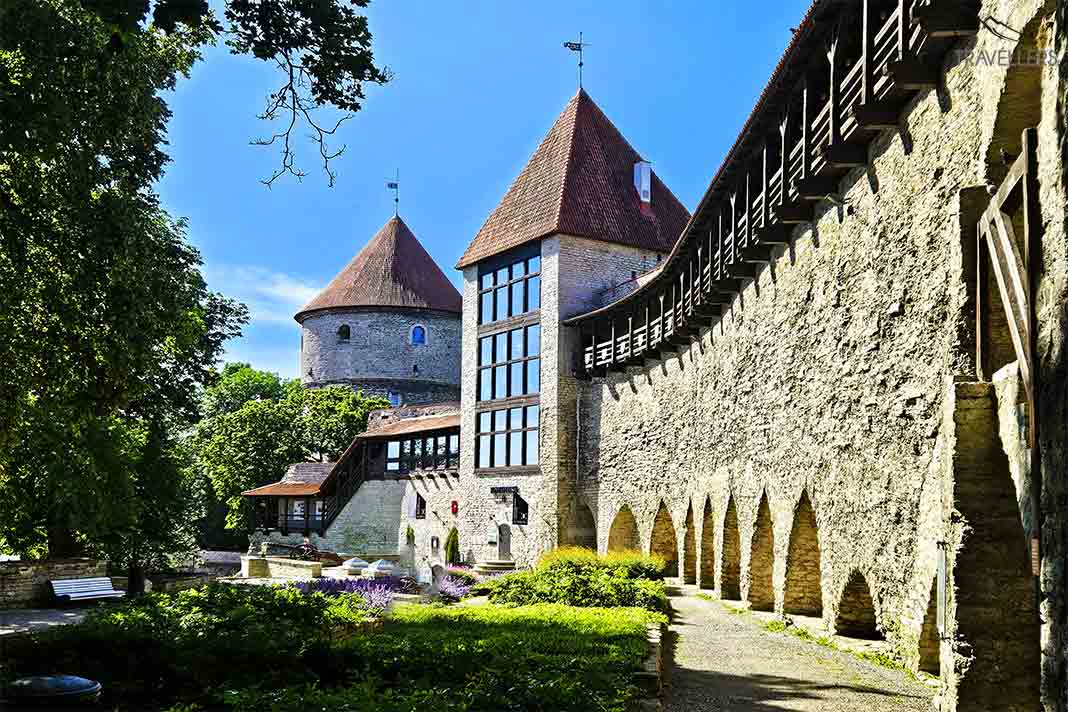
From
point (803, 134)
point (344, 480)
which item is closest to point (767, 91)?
point (803, 134)

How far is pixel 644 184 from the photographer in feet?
113

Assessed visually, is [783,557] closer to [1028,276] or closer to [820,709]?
[820,709]

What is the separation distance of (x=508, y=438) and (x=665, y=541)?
944 cm

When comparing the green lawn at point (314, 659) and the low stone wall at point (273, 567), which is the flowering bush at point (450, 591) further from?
the low stone wall at point (273, 567)

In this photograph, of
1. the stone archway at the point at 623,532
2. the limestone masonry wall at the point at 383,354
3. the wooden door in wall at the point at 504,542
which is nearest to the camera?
the stone archway at the point at 623,532

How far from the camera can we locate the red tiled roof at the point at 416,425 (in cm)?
3756

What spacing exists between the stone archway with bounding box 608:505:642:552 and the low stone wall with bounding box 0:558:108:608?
46.0ft

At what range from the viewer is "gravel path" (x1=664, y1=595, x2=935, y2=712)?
27.6ft

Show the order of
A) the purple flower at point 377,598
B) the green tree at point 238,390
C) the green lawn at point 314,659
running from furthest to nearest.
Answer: the green tree at point 238,390 → the purple flower at point 377,598 → the green lawn at point 314,659

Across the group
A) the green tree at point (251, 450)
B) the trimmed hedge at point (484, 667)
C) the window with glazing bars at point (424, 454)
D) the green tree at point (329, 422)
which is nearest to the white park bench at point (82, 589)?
the trimmed hedge at point (484, 667)

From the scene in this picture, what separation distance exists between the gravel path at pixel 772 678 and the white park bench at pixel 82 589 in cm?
1067

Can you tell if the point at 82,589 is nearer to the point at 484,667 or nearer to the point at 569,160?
the point at 484,667

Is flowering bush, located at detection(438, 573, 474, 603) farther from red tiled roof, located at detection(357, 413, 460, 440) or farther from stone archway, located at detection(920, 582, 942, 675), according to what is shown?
red tiled roof, located at detection(357, 413, 460, 440)

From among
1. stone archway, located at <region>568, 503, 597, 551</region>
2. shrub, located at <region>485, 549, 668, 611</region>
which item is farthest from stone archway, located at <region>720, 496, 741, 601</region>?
stone archway, located at <region>568, 503, 597, 551</region>
